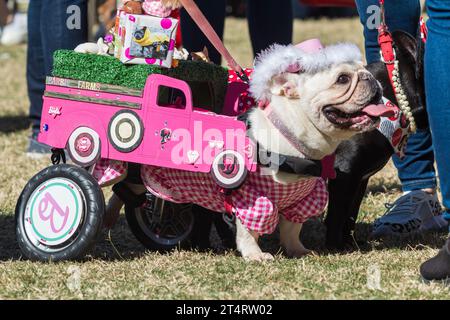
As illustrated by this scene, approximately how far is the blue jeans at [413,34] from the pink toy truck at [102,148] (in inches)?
35.6

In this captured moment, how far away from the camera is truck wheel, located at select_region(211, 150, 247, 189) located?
109 inches

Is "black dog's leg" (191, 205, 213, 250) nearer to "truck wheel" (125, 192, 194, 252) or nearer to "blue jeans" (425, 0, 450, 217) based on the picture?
"truck wheel" (125, 192, 194, 252)

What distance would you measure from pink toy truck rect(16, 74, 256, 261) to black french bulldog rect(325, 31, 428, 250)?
1.58 ft

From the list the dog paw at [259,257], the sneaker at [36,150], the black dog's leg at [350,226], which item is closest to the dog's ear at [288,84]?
the dog paw at [259,257]

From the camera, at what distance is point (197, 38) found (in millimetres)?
3768

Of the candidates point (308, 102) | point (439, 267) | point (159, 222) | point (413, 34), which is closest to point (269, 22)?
point (413, 34)

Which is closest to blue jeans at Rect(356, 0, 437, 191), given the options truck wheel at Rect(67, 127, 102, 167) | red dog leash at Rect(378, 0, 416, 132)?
red dog leash at Rect(378, 0, 416, 132)

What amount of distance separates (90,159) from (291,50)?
714mm

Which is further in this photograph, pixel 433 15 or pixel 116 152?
pixel 116 152

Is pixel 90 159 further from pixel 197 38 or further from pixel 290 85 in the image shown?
pixel 197 38

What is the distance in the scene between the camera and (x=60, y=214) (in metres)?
2.82

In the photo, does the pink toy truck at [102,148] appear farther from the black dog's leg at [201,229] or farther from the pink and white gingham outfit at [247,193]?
the black dog's leg at [201,229]

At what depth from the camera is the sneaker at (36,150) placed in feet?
15.7
